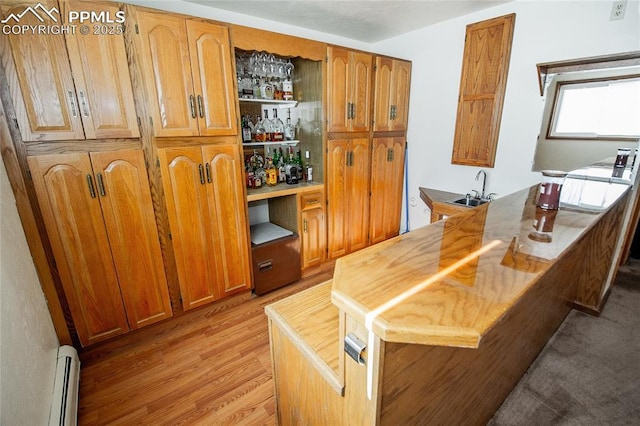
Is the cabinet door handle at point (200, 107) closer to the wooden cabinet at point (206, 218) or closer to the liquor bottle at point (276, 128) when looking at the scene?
the wooden cabinet at point (206, 218)

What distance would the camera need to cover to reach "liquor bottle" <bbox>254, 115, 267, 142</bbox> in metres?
2.49

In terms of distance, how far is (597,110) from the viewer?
7.02 feet

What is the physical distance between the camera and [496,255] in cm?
83

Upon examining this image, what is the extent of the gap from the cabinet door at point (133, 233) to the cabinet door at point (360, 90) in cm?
184

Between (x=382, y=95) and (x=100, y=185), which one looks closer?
(x=100, y=185)

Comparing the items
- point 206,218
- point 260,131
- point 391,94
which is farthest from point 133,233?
point 391,94

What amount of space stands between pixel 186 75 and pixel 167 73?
0.36 feet

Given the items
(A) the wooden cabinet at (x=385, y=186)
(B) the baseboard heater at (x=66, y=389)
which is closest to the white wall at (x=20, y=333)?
(B) the baseboard heater at (x=66, y=389)

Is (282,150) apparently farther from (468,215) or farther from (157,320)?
(468,215)

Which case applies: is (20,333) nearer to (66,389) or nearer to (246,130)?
(66,389)

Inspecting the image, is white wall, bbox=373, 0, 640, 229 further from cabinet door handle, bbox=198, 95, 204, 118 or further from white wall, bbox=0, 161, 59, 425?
white wall, bbox=0, 161, 59, 425

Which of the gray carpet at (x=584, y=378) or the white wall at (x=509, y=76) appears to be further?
the white wall at (x=509, y=76)

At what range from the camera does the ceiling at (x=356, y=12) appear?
2.24 m

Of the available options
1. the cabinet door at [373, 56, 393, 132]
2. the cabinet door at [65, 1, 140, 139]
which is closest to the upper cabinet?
the cabinet door at [373, 56, 393, 132]
